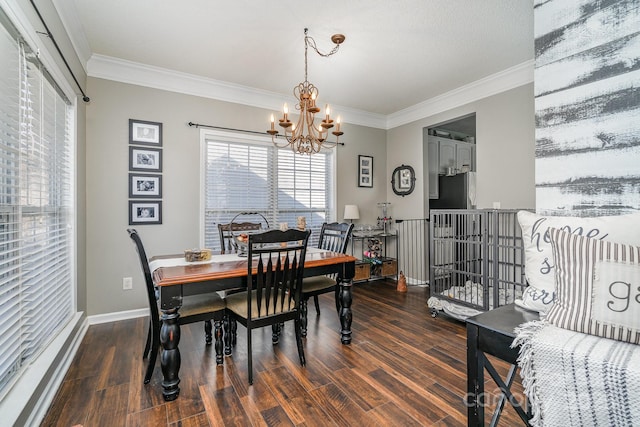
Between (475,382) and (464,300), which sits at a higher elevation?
(475,382)

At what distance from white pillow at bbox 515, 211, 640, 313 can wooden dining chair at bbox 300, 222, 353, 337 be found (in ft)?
5.11

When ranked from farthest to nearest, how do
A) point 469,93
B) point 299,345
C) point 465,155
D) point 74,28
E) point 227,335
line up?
1. point 465,155
2. point 469,93
3. point 74,28
4. point 227,335
5. point 299,345

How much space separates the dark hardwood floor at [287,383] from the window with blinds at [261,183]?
1.49 metres

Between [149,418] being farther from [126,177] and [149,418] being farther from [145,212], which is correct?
[126,177]

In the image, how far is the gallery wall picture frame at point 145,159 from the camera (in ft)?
10.8

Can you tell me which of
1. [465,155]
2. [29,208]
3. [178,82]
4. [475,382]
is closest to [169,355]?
[29,208]

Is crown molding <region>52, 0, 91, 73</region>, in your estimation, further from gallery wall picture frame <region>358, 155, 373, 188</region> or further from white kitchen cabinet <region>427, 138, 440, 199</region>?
white kitchen cabinet <region>427, 138, 440, 199</region>

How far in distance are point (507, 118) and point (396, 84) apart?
135 cm

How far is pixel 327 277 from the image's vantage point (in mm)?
3098

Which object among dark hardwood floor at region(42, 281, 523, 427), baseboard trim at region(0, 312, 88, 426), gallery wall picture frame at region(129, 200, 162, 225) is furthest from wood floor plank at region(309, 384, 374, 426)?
gallery wall picture frame at region(129, 200, 162, 225)

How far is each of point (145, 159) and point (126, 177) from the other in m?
0.27

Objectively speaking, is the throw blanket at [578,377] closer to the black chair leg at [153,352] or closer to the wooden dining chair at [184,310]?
the wooden dining chair at [184,310]

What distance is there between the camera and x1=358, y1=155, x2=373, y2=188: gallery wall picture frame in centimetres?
492

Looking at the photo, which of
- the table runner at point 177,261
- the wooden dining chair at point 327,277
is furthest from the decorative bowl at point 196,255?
the wooden dining chair at point 327,277
